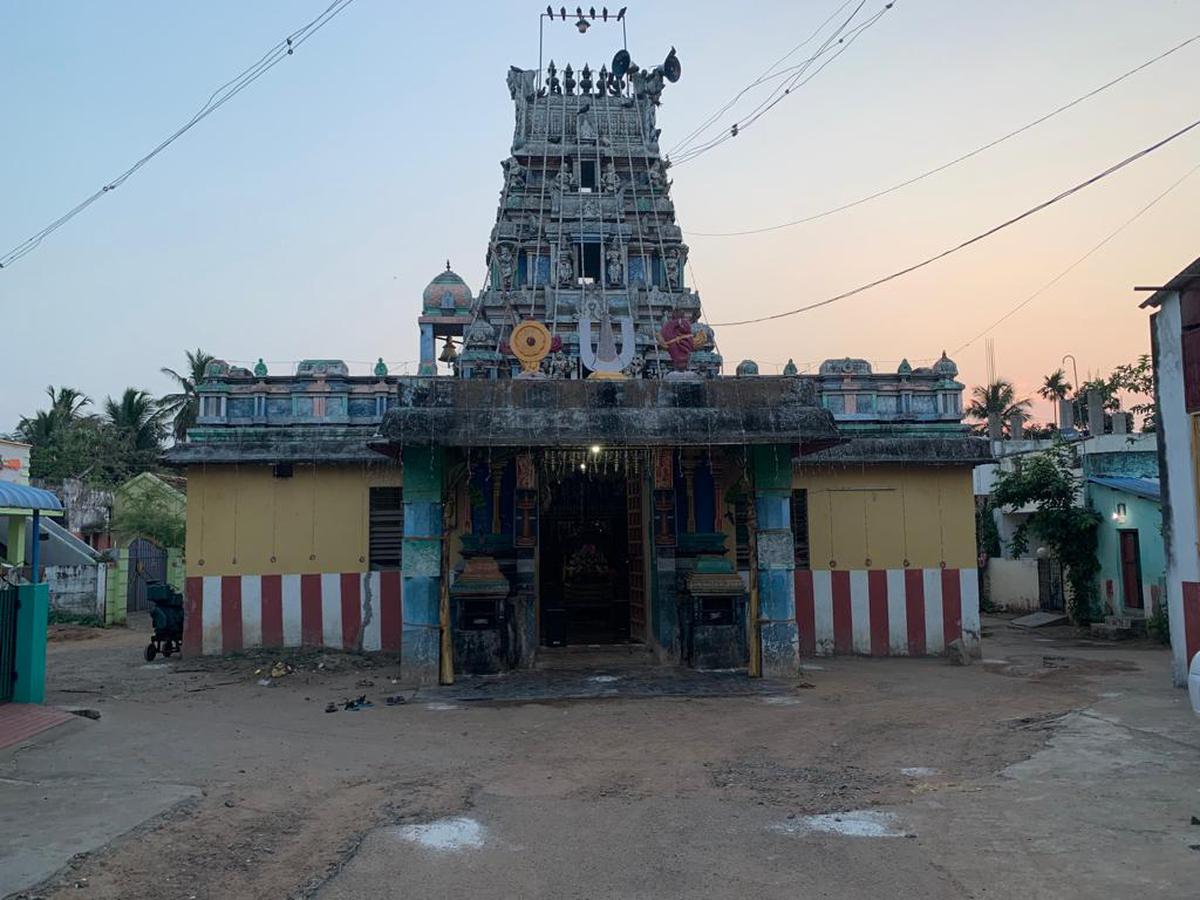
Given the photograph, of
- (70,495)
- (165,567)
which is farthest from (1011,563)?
(70,495)

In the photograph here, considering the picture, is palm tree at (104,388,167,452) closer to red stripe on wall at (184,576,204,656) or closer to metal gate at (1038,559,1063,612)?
red stripe on wall at (184,576,204,656)

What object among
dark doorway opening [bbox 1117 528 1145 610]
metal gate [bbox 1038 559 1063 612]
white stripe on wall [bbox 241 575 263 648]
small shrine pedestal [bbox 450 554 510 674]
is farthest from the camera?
metal gate [bbox 1038 559 1063 612]

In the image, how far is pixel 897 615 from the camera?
1627cm

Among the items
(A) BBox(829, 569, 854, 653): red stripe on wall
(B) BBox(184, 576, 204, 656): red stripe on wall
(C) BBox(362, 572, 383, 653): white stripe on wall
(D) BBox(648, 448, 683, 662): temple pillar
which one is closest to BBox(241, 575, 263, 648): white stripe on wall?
(B) BBox(184, 576, 204, 656): red stripe on wall

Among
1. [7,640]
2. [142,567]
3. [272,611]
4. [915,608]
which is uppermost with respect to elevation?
[142,567]

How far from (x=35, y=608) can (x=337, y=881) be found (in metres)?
7.77

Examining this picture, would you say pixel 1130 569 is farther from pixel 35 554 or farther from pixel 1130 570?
pixel 35 554

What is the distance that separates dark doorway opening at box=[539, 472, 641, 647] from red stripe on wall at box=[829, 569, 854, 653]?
389cm

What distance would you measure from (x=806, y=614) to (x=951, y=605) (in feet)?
8.25

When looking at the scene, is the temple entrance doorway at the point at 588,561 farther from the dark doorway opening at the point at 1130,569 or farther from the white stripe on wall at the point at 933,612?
the dark doorway opening at the point at 1130,569

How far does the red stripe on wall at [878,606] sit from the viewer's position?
16.2m

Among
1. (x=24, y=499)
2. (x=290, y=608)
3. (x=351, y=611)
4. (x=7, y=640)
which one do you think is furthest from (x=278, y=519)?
(x=7, y=640)

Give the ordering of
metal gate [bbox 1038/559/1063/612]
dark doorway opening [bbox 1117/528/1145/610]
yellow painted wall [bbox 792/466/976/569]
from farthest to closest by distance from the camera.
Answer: metal gate [bbox 1038/559/1063/612] → dark doorway opening [bbox 1117/528/1145/610] → yellow painted wall [bbox 792/466/976/569]

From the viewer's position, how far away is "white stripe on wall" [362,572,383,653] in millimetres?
16250
